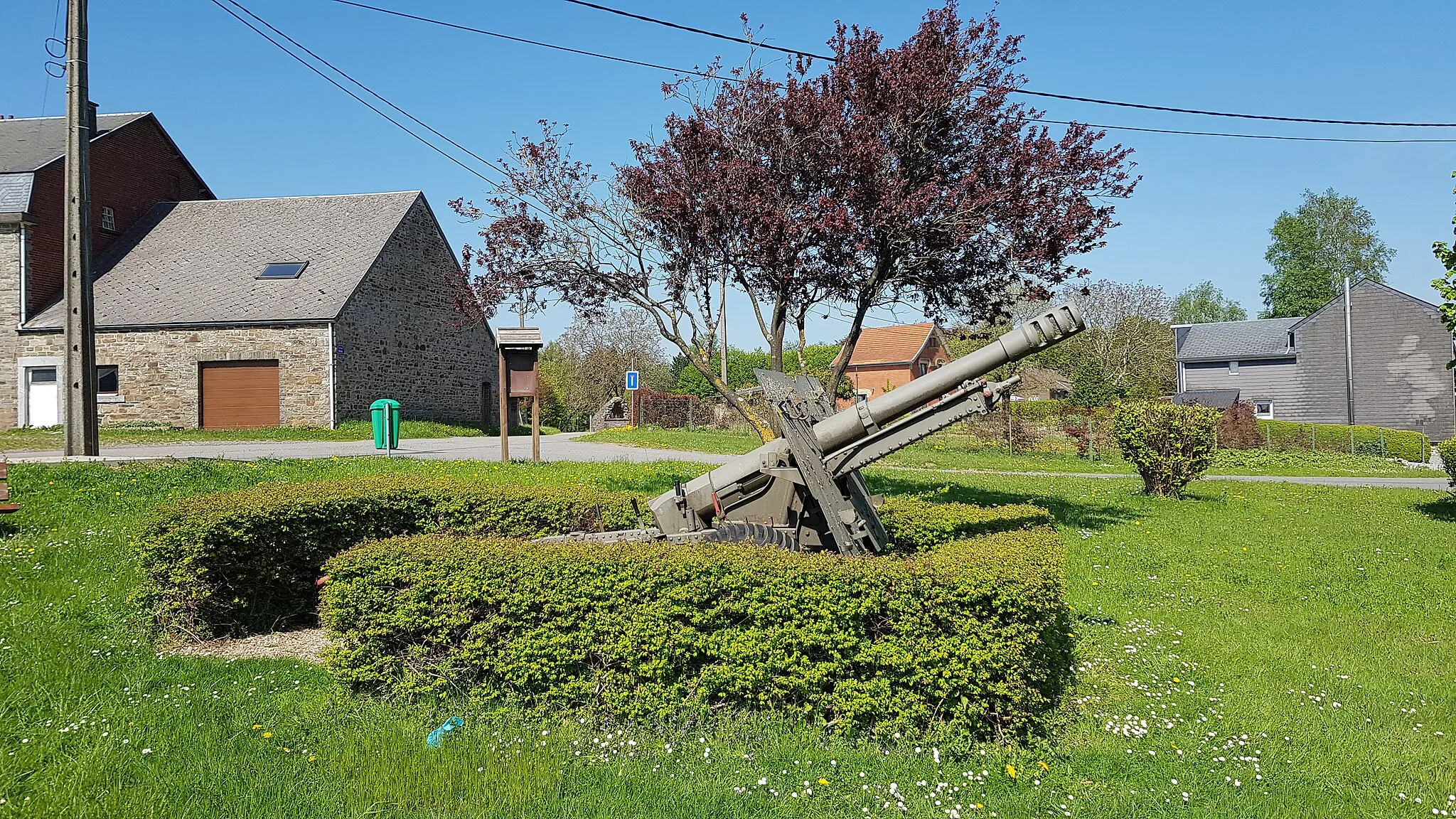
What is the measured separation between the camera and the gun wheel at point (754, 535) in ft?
18.4

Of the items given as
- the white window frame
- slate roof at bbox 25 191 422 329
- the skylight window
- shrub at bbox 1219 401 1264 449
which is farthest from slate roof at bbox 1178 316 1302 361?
the white window frame

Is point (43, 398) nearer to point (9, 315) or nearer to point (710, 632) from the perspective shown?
point (9, 315)

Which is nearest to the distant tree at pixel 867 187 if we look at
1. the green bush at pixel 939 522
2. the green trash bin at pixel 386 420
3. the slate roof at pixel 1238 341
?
the green bush at pixel 939 522

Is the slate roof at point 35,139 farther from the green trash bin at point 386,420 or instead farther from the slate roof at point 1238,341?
the slate roof at point 1238,341

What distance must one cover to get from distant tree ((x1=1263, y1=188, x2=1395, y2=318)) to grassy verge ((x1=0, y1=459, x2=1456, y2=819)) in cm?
6924

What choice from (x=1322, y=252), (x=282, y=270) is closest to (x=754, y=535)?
(x=282, y=270)

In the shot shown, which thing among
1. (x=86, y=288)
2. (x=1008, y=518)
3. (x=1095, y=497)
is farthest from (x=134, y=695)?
(x=1095, y=497)

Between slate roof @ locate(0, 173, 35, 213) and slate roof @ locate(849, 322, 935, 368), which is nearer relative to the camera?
slate roof @ locate(0, 173, 35, 213)

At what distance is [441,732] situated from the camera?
4316 millimetres

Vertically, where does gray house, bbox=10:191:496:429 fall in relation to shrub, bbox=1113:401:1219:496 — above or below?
above

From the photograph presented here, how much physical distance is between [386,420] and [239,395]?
11.0 m

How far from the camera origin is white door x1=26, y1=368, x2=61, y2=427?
25.7 meters

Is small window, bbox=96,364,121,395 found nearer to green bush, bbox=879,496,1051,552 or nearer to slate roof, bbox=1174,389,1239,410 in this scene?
green bush, bbox=879,496,1051,552

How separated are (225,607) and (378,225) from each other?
81.8ft
